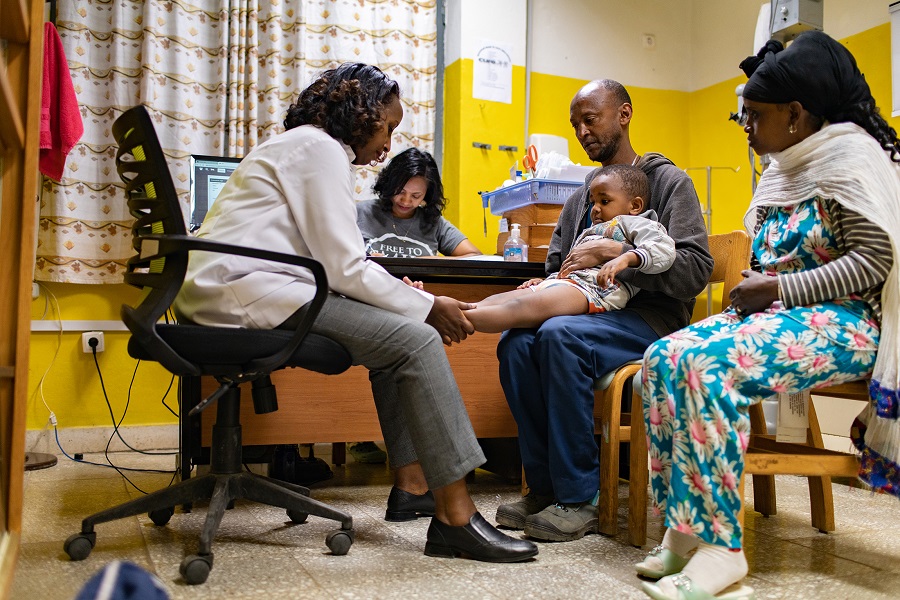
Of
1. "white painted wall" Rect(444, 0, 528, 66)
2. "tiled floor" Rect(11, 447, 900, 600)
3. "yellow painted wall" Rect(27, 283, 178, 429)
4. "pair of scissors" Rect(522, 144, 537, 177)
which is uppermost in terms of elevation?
"white painted wall" Rect(444, 0, 528, 66)

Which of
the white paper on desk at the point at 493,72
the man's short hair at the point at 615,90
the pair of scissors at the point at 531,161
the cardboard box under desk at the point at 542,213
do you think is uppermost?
the white paper on desk at the point at 493,72

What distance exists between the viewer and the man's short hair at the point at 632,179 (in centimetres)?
226

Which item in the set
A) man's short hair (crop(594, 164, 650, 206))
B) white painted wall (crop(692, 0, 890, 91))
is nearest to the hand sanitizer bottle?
man's short hair (crop(594, 164, 650, 206))

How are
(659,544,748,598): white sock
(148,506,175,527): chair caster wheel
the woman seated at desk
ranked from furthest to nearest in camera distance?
1. the woman seated at desk
2. (148,506,175,527): chair caster wheel
3. (659,544,748,598): white sock

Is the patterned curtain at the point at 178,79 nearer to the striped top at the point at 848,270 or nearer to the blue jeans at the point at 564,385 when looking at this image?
the blue jeans at the point at 564,385

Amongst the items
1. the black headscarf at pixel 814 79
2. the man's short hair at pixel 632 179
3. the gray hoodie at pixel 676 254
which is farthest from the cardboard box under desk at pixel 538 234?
the black headscarf at pixel 814 79

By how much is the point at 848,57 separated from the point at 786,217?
14.7 inches

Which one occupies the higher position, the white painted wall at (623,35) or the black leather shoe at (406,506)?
the white painted wall at (623,35)

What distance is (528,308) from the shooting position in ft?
6.94

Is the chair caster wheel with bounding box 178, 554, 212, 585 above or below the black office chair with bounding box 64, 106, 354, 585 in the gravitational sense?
below

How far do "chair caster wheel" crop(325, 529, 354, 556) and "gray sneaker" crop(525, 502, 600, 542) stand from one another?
1.51ft

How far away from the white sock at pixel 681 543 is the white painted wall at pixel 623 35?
325 centimetres

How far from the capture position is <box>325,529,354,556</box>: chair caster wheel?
1782 millimetres

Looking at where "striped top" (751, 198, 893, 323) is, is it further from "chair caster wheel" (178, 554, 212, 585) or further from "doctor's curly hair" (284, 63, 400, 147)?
"chair caster wheel" (178, 554, 212, 585)
